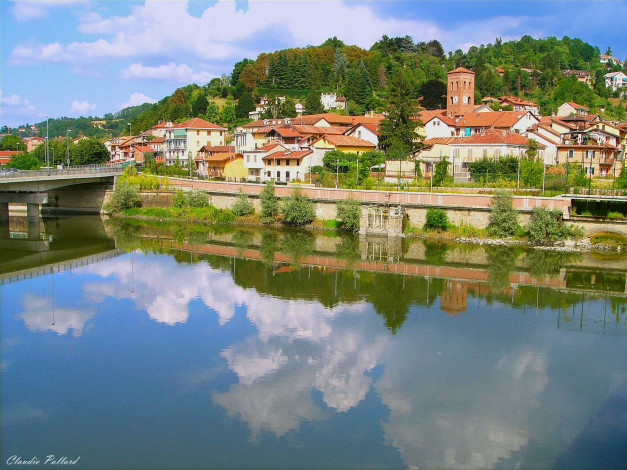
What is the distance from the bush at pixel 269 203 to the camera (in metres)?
35.3

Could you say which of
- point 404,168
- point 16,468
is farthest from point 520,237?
point 16,468

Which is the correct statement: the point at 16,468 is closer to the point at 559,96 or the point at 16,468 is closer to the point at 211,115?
the point at 211,115

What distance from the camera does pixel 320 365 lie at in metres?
14.2

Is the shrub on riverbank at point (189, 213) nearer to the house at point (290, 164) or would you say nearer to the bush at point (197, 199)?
the bush at point (197, 199)

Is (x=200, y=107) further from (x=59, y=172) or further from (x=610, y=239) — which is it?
(x=610, y=239)

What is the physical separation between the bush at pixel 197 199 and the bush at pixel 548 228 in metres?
19.7

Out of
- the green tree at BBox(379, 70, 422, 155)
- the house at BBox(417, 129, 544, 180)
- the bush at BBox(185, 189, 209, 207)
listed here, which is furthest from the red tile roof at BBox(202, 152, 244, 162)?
the house at BBox(417, 129, 544, 180)

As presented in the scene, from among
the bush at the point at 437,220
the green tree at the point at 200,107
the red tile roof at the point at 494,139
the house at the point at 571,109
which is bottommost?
the bush at the point at 437,220

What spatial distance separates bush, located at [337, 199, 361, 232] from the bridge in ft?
55.9

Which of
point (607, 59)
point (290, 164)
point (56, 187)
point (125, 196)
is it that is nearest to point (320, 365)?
point (290, 164)

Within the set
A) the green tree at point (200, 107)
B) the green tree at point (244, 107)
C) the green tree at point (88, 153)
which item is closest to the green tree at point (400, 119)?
the green tree at point (244, 107)

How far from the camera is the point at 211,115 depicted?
7612 centimetres

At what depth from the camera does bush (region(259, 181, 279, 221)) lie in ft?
116

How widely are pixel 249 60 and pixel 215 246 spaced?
250 ft
